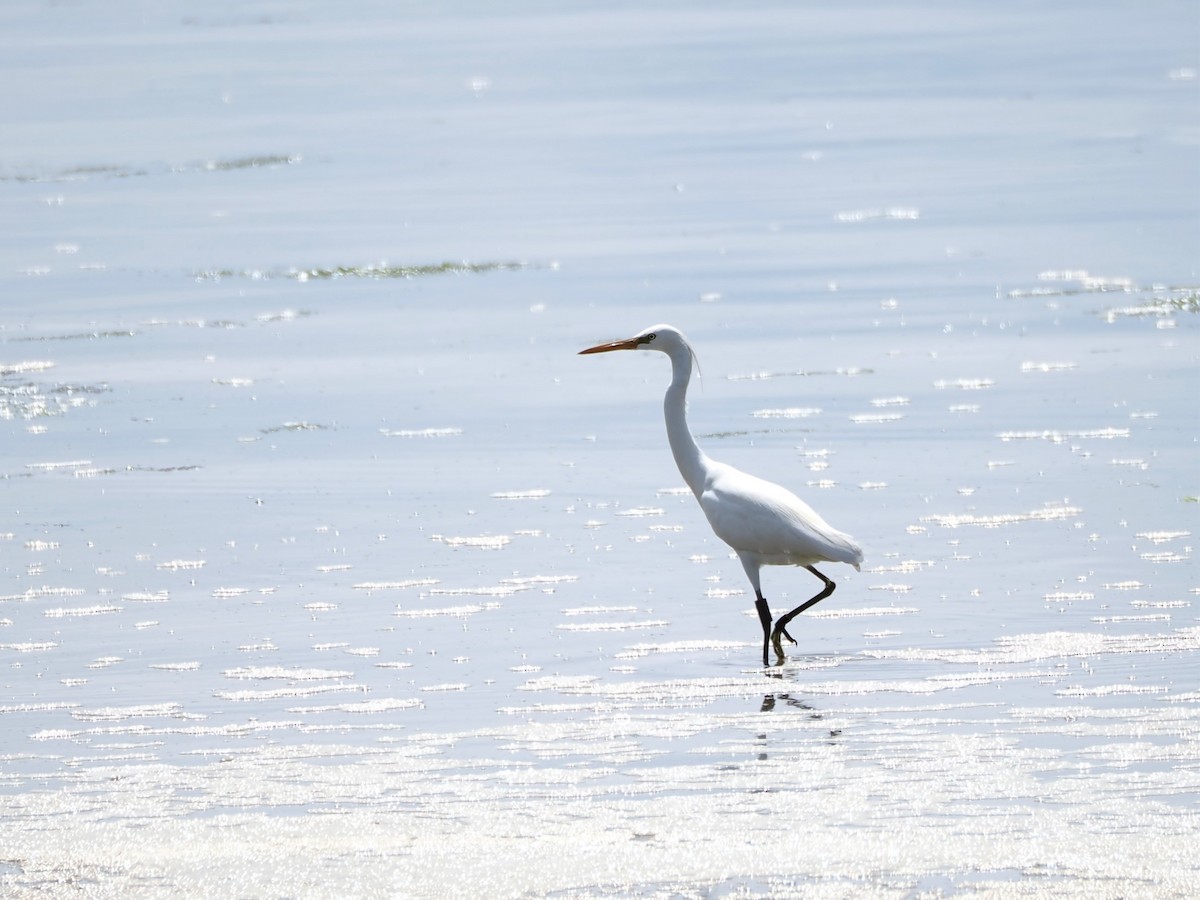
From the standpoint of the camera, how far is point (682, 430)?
10.6 metres

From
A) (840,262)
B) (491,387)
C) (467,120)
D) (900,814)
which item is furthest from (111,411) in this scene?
(467,120)

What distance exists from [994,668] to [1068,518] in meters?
2.90

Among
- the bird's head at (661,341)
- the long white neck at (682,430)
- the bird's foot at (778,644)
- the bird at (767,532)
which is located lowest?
the bird's foot at (778,644)

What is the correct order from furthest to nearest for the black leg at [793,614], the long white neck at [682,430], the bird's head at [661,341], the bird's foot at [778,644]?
the bird's head at [661,341] < the long white neck at [682,430] < the black leg at [793,614] < the bird's foot at [778,644]

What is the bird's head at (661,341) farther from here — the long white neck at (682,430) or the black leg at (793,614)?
the black leg at (793,614)

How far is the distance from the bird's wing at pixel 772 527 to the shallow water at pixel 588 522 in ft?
1.12

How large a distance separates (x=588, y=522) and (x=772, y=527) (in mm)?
2123

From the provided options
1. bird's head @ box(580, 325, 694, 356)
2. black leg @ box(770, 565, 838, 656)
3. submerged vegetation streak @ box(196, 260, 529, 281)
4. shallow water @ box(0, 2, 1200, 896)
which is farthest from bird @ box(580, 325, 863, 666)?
submerged vegetation streak @ box(196, 260, 529, 281)

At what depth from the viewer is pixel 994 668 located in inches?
331

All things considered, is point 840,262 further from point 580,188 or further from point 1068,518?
point 1068,518

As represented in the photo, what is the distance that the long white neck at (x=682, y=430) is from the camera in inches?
413

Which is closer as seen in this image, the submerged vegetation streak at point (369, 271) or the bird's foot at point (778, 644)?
the bird's foot at point (778, 644)

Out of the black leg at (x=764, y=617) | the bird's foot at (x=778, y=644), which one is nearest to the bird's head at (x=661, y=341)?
the black leg at (x=764, y=617)

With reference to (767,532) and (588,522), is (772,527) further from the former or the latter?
(588,522)
